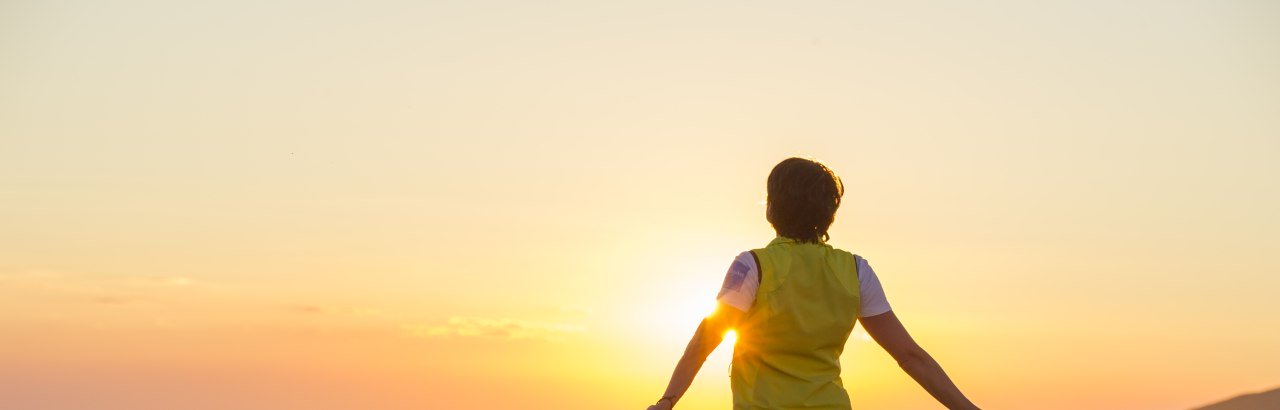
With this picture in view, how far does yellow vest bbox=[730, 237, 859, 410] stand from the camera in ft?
17.4

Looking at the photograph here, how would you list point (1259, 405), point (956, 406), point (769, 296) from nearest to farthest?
point (769, 296), point (956, 406), point (1259, 405)

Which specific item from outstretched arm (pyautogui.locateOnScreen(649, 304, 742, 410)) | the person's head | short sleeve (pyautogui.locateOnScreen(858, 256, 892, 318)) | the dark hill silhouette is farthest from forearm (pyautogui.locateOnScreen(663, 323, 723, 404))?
the dark hill silhouette

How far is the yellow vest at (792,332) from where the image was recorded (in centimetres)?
529

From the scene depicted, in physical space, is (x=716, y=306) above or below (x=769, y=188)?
below

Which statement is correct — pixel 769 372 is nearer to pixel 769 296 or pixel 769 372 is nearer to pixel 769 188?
pixel 769 296

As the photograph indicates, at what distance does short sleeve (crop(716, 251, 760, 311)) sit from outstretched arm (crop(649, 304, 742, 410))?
0.10 feet

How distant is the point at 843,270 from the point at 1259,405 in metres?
16.7

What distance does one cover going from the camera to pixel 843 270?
548 cm

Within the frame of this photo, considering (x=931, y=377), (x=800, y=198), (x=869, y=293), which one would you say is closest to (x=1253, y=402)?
(x=931, y=377)

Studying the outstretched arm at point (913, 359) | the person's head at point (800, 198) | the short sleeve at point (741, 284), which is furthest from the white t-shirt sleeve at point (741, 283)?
the outstretched arm at point (913, 359)

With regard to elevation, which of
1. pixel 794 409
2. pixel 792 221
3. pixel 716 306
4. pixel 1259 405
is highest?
pixel 1259 405

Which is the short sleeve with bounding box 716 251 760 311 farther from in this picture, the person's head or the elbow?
the elbow

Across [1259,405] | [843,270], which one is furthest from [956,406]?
[1259,405]

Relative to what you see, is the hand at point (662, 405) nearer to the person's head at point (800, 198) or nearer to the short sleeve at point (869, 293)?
the person's head at point (800, 198)
